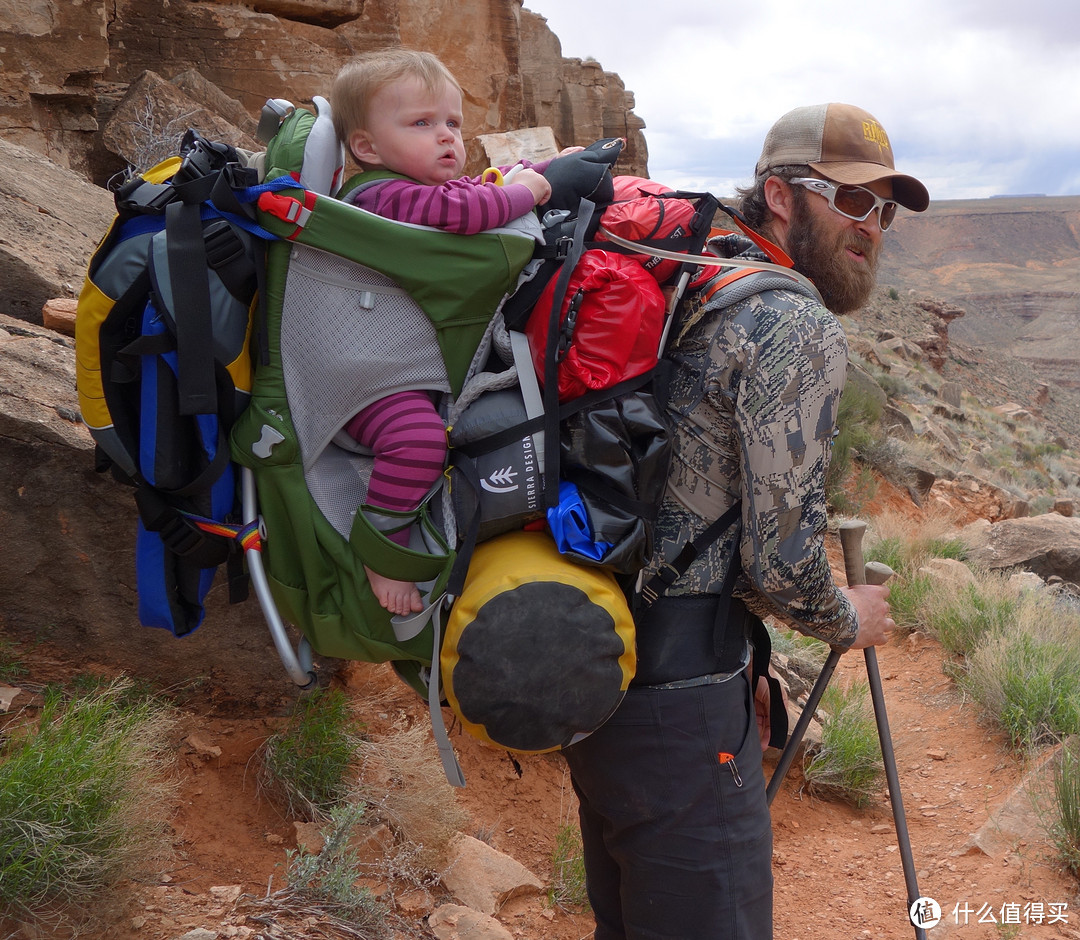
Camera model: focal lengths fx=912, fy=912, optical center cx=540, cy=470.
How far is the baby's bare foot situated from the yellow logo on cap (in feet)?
4.99

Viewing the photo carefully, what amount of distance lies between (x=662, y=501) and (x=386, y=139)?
1007 mm

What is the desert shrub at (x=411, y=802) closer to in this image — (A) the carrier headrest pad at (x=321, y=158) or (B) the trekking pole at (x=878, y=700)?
(B) the trekking pole at (x=878, y=700)

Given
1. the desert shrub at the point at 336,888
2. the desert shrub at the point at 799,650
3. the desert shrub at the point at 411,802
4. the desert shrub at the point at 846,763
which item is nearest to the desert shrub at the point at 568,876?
the desert shrub at the point at 411,802

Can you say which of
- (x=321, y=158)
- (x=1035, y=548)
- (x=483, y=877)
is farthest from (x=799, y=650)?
(x=321, y=158)

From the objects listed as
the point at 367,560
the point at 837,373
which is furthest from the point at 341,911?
the point at 837,373

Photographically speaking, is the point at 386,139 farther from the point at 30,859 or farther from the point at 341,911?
the point at 341,911

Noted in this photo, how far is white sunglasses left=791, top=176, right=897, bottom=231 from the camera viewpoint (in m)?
2.18

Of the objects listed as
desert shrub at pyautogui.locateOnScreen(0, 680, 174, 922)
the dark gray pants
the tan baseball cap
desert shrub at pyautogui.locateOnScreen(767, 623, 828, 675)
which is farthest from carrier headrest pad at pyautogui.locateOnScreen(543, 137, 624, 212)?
desert shrub at pyautogui.locateOnScreen(767, 623, 828, 675)

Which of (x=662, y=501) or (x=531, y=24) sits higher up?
(x=531, y=24)

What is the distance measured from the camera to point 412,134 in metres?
2.02

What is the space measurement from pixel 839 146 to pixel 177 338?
157 cm

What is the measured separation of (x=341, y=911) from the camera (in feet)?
8.77

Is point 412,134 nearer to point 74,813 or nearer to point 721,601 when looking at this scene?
point 721,601

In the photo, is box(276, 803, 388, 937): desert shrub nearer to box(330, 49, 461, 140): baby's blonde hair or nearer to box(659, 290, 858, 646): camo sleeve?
box(659, 290, 858, 646): camo sleeve
